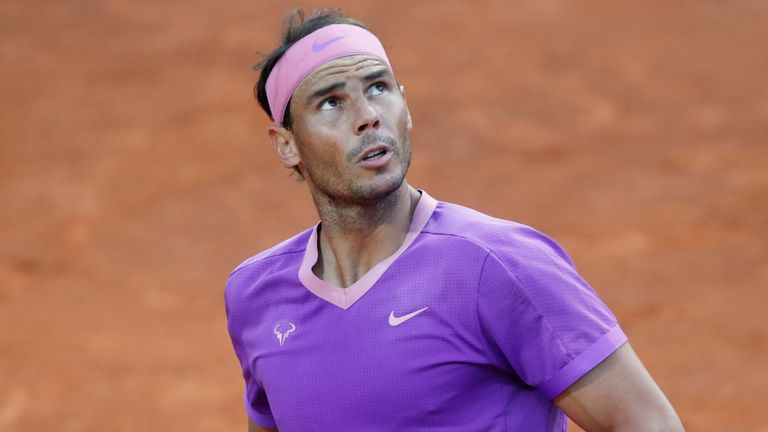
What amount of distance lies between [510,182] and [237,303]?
622cm

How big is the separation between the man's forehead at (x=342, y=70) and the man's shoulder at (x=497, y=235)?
44 cm

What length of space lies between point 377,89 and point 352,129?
163mm

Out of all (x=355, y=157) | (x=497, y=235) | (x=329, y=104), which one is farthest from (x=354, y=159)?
(x=497, y=235)

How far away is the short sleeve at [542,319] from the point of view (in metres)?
2.79

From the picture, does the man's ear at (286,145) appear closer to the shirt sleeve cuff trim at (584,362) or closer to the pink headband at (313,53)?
the pink headband at (313,53)

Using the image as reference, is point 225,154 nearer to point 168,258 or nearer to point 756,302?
point 168,258

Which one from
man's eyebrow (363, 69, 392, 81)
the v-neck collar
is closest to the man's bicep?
the v-neck collar

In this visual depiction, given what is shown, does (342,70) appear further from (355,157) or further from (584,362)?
(584,362)

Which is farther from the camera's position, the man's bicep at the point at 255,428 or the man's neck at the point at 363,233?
the man's bicep at the point at 255,428

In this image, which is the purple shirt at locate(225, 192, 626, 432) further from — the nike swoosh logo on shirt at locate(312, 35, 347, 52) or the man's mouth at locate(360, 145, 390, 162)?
the nike swoosh logo on shirt at locate(312, 35, 347, 52)

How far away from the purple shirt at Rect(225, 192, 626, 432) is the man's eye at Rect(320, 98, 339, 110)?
355 mm

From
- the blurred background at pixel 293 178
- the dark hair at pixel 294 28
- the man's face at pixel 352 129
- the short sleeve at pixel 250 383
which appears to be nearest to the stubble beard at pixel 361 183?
the man's face at pixel 352 129

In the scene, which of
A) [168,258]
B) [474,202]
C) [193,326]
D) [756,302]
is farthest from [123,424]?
[756,302]

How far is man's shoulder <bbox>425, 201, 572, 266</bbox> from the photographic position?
2.90m
